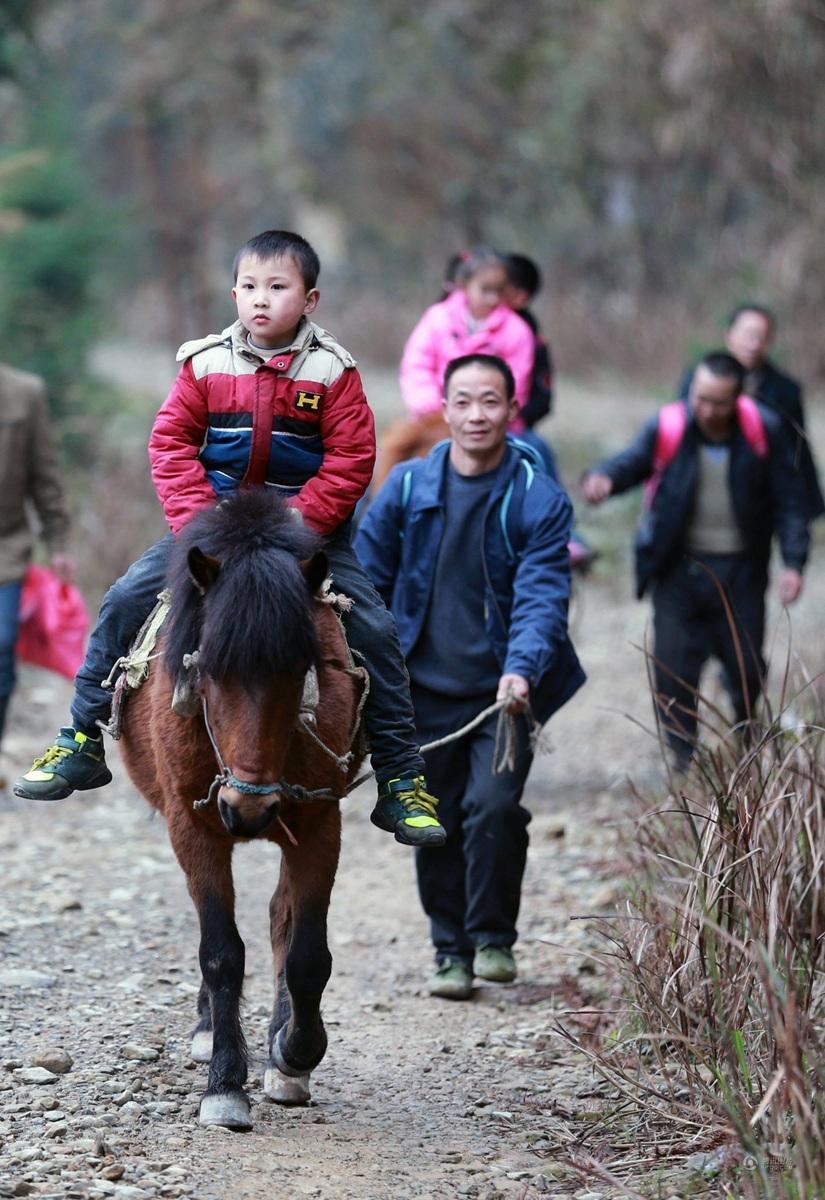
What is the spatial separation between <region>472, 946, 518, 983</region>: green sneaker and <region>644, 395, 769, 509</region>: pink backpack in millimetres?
2839

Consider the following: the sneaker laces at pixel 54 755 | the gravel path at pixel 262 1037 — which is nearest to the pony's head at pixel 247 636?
the sneaker laces at pixel 54 755

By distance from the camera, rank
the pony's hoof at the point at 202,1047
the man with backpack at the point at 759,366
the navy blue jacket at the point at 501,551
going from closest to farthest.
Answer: the pony's hoof at the point at 202,1047 < the navy blue jacket at the point at 501,551 < the man with backpack at the point at 759,366

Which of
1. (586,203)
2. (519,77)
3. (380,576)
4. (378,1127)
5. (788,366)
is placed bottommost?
(378,1127)

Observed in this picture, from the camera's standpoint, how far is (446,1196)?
4.43 m

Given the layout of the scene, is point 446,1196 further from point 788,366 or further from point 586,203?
point 586,203

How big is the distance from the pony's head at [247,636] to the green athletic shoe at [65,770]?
76cm

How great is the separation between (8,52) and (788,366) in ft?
39.6

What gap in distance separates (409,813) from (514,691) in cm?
88

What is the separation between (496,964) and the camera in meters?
6.57

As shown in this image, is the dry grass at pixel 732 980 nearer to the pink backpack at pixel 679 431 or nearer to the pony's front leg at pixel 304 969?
the pony's front leg at pixel 304 969

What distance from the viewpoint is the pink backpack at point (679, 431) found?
28.0 feet

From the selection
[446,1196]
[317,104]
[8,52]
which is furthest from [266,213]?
[446,1196]

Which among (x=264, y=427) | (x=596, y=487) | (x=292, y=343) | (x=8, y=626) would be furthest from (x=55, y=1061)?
(x=596, y=487)

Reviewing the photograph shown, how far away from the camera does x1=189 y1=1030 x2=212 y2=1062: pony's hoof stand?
5.36 metres
